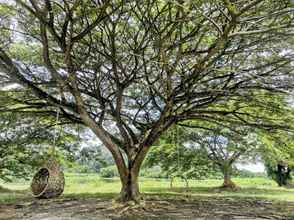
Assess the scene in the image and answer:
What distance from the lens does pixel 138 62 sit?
25.7 ft

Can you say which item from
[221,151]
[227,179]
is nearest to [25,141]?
[221,151]

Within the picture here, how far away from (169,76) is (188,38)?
2.69ft

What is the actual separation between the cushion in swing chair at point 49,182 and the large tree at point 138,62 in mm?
1286

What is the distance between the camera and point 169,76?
6.82 m

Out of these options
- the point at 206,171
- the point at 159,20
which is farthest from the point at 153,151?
the point at 159,20

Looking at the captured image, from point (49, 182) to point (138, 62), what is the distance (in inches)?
127

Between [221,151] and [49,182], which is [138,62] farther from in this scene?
[221,151]

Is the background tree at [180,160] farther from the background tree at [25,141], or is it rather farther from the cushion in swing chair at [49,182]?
the cushion in swing chair at [49,182]

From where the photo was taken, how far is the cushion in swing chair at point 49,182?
6598 mm

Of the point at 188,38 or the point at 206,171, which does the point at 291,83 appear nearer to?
the point at 188,38

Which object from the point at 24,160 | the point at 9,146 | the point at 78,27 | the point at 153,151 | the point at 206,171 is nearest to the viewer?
the point at 78,27

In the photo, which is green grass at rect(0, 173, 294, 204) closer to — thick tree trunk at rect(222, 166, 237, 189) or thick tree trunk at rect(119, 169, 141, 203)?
thick tree trunk at rect(222, 166, 237, 189)

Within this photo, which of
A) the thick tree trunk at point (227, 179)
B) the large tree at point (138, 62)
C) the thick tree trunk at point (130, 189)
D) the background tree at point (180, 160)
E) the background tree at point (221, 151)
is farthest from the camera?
the thick tree trunk at point (227, 179)

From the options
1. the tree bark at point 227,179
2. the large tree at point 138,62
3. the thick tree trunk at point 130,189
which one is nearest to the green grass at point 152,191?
the tree bark at point 227,179
